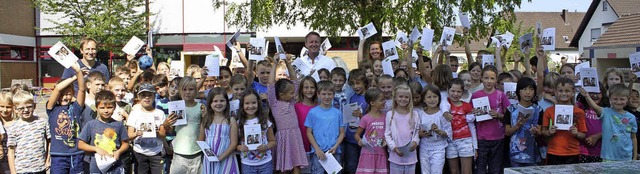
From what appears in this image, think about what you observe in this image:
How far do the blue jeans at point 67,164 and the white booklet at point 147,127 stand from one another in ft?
2.22

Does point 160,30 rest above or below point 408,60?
above

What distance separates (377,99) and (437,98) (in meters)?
0.63

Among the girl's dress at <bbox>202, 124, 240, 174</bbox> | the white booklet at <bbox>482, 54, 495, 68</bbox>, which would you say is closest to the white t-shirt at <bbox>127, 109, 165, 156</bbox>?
the girl's dress at <bbox>202, 124, 240, 174</bbox>

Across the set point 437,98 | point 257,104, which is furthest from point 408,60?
point 257,104

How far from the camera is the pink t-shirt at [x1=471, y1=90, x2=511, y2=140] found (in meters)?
5.88

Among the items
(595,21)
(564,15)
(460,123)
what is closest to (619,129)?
(460,123)

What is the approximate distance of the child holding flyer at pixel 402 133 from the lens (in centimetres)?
555

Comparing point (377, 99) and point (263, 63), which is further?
point (263, 63)

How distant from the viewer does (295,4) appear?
14.6 meters

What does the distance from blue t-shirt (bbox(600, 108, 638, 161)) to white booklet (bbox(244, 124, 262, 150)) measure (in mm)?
3586

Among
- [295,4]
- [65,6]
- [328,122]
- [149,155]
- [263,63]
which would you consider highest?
[65,6]

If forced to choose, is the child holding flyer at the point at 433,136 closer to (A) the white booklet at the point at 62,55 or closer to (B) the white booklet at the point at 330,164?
(B) the white booklet at the point at 330,164

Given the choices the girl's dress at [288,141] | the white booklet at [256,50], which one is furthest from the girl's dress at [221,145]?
the white booklet at [256,50]

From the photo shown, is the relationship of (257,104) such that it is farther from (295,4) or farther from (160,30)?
(160,30)
